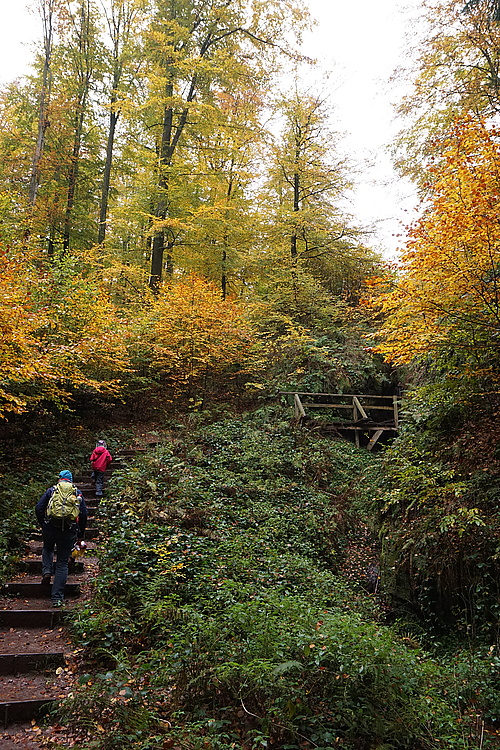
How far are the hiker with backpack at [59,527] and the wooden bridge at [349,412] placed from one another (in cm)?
815

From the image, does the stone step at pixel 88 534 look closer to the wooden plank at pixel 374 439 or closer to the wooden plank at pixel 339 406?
the wooden plank at pixel 339 406

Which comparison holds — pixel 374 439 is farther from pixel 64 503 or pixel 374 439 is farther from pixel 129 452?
pixel 64 503

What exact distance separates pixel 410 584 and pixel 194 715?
4.57 metres

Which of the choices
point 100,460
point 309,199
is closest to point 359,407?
point 100,460

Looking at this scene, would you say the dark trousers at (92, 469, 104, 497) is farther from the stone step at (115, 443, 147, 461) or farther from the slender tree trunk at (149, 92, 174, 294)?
the slender tree trunk at (149, 92, 174, 294)

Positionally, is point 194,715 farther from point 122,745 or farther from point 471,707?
point 471,707

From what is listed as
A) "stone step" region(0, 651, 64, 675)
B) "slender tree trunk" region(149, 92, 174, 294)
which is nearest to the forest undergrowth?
"stone step" region(0, 651, 64, 675)

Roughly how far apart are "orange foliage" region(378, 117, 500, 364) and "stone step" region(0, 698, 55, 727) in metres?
6.89

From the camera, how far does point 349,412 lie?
14570 mm

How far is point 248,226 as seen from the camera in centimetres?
1788

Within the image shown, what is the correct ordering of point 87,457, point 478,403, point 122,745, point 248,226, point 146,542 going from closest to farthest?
point 122,745, point 146,542, point 478,403, point 87,457, point 248,226

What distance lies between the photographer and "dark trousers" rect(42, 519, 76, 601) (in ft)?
19.7

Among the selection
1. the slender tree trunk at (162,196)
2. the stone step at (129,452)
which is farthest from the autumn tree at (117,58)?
the stone step at (129,452)

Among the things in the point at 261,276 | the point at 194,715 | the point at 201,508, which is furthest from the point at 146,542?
the point at 261,276
